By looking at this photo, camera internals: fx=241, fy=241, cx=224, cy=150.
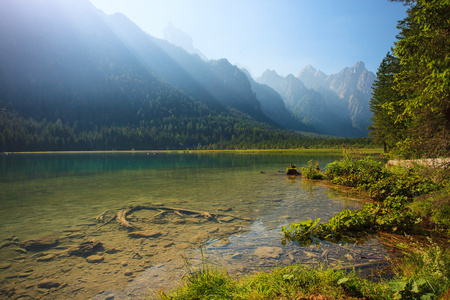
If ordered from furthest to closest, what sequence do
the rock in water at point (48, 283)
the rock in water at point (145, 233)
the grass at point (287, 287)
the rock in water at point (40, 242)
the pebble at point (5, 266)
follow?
the rock in water at point (145, 233) → the rock in water at point (40, 242) → the pebble at point (5, 266) → the rock in water at point (48, 283) → the grass at point (287, 287)

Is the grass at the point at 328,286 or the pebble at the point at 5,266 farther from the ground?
the grass at the point at 328,286

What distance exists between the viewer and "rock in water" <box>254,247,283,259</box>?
6785 millimetres

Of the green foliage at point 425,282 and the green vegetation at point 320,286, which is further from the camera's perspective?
the green vegetation at point 320,286

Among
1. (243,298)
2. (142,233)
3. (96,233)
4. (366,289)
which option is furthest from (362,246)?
(96,233)

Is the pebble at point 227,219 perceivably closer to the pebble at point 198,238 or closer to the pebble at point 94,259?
the pebble at point 198,238

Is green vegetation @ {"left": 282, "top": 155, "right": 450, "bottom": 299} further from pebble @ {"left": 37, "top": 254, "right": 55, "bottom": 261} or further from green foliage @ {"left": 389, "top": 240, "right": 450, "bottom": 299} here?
pebble @ {"left": 37, "top": 254, "right": 55, "bottom": 261}

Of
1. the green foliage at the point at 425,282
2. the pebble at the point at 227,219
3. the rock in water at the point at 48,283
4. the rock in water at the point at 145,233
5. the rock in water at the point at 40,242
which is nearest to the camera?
the green foliage at the point at 425,282

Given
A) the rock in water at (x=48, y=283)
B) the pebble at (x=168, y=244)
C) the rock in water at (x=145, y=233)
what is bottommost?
the rock in water at (x=48, y=283)

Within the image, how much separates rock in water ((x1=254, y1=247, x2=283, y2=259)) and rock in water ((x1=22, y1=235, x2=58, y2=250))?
275 inches

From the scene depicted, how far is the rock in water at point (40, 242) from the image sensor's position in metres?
8.14

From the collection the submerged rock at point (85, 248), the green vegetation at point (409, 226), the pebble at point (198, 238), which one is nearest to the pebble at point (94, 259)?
the submerged rock at point (85, 248)

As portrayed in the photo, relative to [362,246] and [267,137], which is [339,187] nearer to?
[362,246]

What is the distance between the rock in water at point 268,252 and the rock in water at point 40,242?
6997mm

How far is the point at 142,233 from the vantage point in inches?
361
